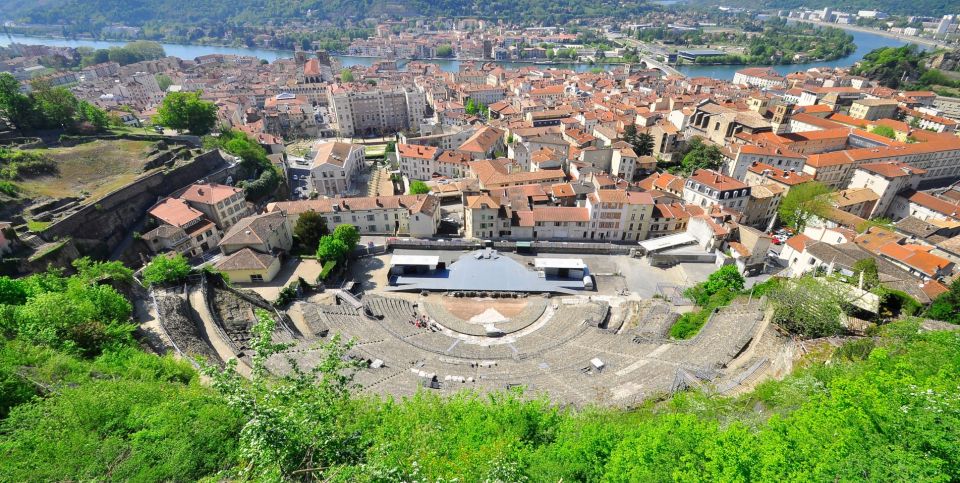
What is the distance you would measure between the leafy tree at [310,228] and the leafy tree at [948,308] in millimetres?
51149

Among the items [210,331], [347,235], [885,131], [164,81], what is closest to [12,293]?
[210,331]

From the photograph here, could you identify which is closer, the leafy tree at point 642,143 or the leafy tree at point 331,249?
the leafy tree at point 331,249

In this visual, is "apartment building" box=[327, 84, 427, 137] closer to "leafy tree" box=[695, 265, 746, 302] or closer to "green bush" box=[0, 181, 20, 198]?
"green bush" box=[0, 181, 20, 198]

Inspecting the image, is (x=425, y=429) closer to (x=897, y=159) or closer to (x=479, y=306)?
(x=479, y=306)

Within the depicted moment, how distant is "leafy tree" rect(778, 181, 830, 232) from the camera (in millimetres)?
47312

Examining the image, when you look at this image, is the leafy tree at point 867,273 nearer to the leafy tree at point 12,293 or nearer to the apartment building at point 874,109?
the leafy tree at point 12,293

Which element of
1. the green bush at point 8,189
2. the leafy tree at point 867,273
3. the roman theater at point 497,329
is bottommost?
the roman theater at point 497,329

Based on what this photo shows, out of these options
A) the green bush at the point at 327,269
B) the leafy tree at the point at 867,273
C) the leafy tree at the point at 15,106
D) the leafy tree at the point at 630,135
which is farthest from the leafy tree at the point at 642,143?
the leafy tree at the point at 15,106

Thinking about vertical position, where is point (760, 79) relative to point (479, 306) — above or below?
above

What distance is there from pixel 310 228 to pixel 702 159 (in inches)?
2153

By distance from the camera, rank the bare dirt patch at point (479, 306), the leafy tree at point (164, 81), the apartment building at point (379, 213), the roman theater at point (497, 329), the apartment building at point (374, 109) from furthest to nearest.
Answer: the leafy tree at point (164, 81), the apartment building at point (374, 109), the apartment building at point (379, 213), the bare dirt patch at point (479, 306), the roman theater at point (497, 329)

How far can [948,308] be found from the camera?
1067 inches

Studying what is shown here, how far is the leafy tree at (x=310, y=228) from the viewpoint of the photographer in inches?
1734

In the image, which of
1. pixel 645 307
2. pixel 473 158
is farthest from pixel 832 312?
pixel 473 158
